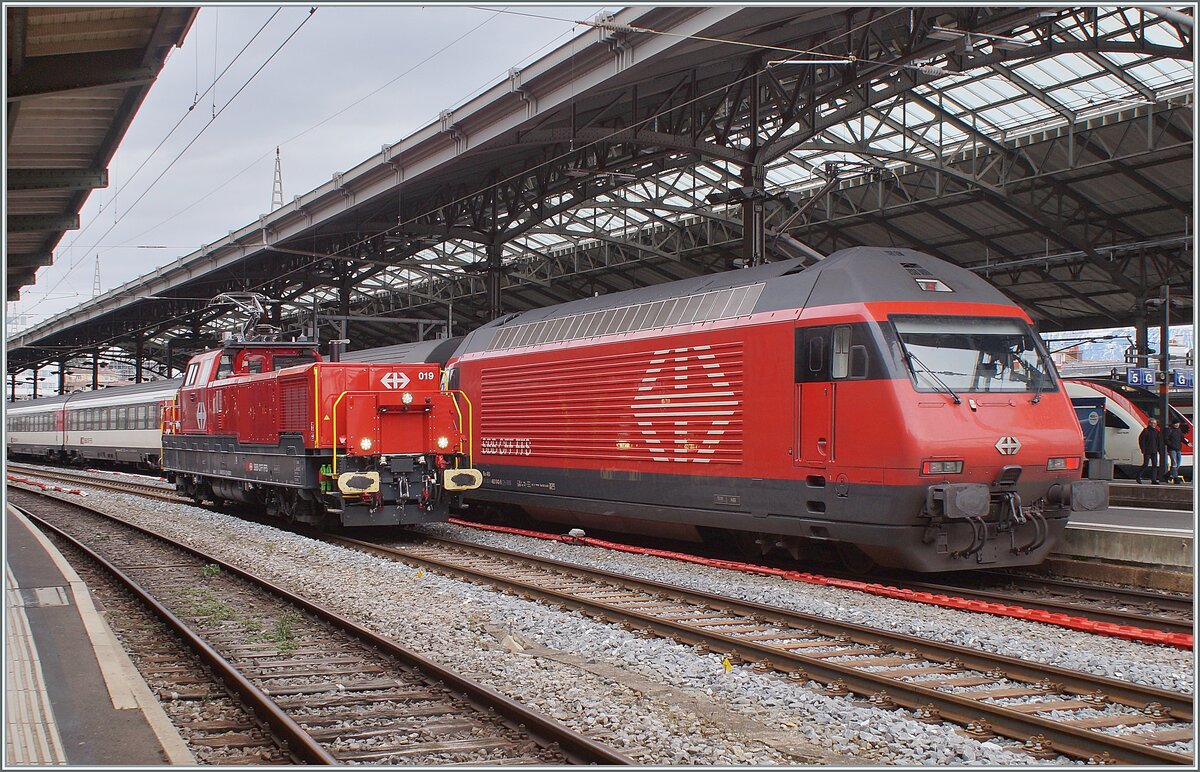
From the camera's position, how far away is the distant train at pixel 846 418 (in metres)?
9.91

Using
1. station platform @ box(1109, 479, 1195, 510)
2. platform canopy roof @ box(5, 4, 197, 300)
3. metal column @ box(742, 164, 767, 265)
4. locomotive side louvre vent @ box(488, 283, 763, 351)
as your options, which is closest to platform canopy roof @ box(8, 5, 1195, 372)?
metal column @ box(742, 164, 767, 265)

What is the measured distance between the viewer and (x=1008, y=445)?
1005 centimetres

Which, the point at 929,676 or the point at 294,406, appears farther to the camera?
the point at 294,406

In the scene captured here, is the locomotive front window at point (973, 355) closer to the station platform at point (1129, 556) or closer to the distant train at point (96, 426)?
the station platform at point (1129, 556)

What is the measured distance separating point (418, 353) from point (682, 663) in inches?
573

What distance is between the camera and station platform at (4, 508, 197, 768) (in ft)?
16.9

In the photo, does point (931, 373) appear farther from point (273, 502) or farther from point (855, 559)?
point (273, 502)

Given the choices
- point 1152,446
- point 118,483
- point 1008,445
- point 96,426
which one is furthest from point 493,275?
point 1008,445

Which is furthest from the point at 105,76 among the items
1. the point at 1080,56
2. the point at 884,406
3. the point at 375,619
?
the point at 1080,56

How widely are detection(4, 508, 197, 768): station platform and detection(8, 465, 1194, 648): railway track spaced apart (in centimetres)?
745

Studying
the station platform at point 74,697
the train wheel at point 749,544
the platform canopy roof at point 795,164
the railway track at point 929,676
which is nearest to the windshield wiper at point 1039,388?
the platform canopy roof at point 795,164

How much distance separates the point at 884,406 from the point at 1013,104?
1924 centimetres

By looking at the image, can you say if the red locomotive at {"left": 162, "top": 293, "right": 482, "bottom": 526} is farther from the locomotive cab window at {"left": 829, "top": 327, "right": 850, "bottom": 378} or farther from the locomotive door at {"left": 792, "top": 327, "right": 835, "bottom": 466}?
the locomotive cab window at {"left": 829, "top": 327, "right": 850, "bottom": 378}

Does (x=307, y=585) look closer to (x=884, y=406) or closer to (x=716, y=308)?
(x=716, y=308)
